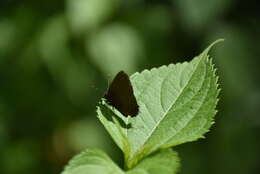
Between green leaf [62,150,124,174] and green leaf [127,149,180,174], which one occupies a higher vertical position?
green leaf [62,150,124,174]

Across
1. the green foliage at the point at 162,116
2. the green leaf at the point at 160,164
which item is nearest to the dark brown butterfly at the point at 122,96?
the green foliage at the point at 162,116

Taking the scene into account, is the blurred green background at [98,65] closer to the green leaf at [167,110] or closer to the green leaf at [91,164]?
the green leaf at [167,110]

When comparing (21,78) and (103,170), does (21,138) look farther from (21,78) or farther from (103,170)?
(103,170)

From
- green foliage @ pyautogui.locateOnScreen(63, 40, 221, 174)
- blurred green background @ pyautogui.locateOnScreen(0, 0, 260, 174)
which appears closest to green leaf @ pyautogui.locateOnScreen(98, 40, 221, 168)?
green foliage @ pyautogui.locateOnScreen(63, 40, 221, 174)

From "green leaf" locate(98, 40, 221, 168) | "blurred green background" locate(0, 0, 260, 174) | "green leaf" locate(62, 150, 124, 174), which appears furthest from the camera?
"blurred green background" locate(0, 0, 260, 174)

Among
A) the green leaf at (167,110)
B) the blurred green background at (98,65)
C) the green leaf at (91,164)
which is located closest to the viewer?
the green leaf at (91,164)

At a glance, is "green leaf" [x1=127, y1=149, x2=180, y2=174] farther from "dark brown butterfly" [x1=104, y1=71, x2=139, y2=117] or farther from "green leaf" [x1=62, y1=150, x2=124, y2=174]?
"dark brown butterfly" [x1=104, y1=71, x2=139, y2=117]
